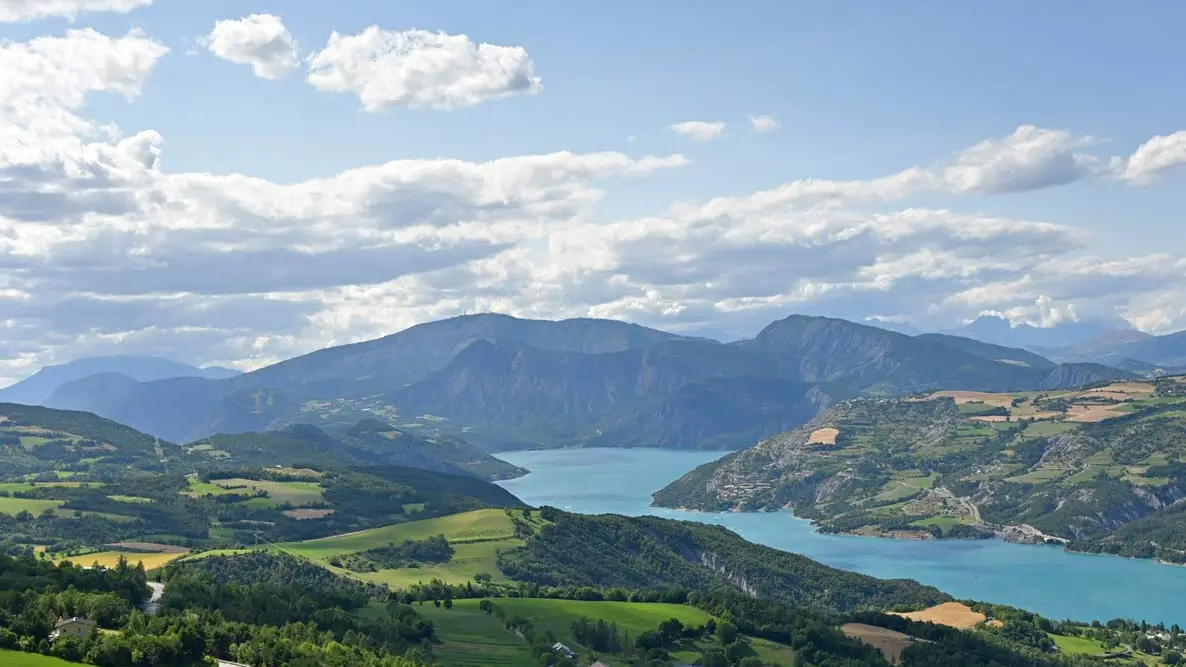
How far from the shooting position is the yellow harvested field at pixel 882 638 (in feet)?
378

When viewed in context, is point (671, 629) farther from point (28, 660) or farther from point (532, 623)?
point (28, 660)

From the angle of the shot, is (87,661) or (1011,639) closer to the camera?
(87,661)

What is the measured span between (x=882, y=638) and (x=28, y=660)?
87.3 m

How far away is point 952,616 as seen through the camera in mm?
141375

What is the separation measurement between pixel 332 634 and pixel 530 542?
9919 centimetres

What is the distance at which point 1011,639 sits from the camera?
129125 millimetres

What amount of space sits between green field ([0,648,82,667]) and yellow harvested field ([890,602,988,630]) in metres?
96.2

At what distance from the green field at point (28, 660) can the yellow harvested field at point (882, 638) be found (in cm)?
7883

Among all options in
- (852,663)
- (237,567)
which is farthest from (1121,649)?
(237,567)

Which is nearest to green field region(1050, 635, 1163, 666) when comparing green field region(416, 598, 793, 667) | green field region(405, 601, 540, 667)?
green field region(416, 598, 793, 667)

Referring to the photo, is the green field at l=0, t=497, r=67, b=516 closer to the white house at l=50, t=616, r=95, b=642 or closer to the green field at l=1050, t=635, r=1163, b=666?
the white house at l=50, t=616, r=95, b=642

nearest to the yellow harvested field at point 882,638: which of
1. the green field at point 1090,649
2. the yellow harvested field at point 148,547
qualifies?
→ the green field at point 1090,649

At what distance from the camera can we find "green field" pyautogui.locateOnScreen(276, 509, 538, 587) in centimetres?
15600

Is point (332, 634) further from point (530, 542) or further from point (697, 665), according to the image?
point (530, 542)
